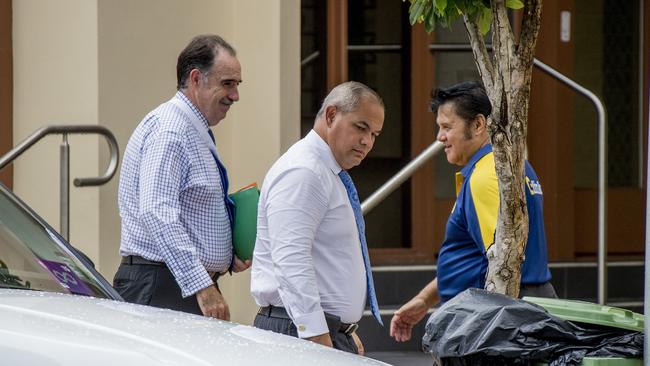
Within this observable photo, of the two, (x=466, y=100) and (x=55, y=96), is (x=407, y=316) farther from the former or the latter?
(x=55, y=96)

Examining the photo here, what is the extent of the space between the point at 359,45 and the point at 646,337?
18.5 feet

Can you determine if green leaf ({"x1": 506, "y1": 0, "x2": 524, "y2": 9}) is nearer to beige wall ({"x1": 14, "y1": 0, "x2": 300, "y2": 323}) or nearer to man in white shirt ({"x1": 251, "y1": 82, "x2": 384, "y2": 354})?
man in white shirt ({"x1": 251, "y1": 82, "x2": 384, "y2": 354})

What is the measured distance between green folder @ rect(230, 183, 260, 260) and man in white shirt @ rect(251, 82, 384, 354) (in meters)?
0.49

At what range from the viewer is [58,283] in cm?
392

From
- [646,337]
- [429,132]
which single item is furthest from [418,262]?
[646,337]

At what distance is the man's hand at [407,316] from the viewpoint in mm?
5672

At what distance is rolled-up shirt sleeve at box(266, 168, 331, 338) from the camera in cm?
470

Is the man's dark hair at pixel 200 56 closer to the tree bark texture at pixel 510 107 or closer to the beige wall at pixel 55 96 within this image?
the tree bark texture at pixel 510 107

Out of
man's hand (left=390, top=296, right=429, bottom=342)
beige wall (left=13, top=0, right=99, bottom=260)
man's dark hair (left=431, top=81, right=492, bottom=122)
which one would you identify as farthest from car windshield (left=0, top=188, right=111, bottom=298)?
beige wall (left=13, top=0, right=99, bottom=260)

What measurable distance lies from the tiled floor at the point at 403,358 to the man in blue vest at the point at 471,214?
2007 millimetres

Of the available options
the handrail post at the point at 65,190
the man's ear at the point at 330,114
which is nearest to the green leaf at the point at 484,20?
the man's ear at the point at 330,114

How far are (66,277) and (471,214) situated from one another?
6.12ft

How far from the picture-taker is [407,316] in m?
5.71

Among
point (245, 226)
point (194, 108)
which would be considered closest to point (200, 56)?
point (194, 108)
